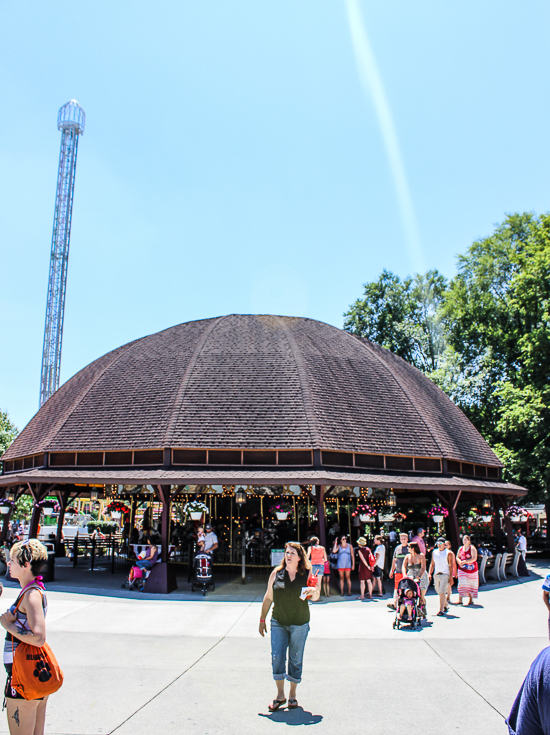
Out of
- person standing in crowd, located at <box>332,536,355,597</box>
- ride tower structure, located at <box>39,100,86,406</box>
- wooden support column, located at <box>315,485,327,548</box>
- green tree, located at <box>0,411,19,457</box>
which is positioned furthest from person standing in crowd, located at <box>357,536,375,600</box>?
ride tower structure, located at <box>39,100,86,406</box>

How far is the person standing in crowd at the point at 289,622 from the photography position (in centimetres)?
604

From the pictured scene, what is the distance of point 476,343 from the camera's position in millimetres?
35594

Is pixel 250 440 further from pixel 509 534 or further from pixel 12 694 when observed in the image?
pixel 12 694

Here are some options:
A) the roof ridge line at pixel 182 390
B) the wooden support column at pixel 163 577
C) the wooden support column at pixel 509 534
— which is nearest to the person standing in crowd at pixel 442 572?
the wooden support column at pixel 163 577

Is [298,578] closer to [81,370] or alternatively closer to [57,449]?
[57,449]

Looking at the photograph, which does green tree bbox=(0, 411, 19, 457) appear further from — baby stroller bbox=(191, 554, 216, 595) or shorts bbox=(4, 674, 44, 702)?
shorts bbox=(4, 674, 44, 702)

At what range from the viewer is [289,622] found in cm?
602

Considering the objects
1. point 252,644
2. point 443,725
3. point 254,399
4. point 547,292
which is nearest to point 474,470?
point 254,399

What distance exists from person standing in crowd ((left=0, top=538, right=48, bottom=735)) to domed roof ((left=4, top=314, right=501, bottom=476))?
44.9ft

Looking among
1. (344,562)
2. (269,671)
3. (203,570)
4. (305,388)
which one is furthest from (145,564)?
(269,671)

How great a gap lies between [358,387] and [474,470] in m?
6.40

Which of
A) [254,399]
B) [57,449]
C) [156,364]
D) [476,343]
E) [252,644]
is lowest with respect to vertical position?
[252,644]

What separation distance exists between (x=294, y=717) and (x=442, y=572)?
7.78 metres

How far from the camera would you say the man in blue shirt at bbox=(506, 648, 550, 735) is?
2299 millimetres
